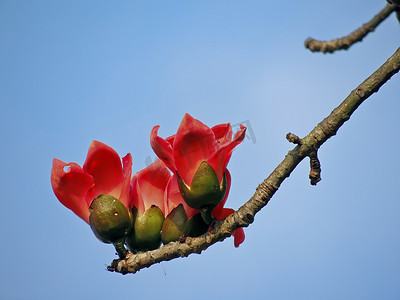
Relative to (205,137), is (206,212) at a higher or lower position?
lower

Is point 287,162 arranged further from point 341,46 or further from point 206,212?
point 341,46

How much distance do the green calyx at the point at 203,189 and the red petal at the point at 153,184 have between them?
0.18m

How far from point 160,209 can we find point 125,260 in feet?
0.57

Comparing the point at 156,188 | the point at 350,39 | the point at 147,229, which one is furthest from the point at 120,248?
the point at 350,39

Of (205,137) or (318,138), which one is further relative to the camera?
(205,137)

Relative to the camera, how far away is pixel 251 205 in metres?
1.25

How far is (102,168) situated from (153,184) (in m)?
0.16

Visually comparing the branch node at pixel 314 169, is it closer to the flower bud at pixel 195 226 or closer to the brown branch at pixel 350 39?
the flower bud at pixel 195 226

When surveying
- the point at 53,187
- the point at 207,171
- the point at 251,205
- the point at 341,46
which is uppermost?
the point at 341,46

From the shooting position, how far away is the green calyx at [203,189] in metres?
1.26

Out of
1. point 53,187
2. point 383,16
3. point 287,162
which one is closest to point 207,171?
point 287,162

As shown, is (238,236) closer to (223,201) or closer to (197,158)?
(223,201)

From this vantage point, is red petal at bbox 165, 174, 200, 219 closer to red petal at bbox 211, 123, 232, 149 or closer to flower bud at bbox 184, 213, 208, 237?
flower bud at bbox 184, 213, 208, 237

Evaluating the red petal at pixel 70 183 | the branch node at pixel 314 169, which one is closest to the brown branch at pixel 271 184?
the branch node at pixel 314 169
